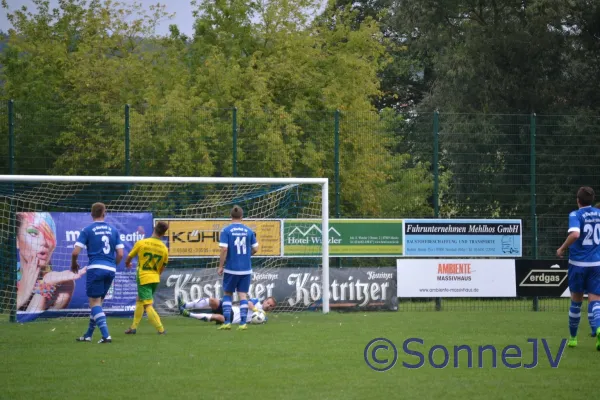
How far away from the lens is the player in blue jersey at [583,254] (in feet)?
38.5

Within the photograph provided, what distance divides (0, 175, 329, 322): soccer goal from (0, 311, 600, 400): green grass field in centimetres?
174

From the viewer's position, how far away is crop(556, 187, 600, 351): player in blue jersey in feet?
38.5

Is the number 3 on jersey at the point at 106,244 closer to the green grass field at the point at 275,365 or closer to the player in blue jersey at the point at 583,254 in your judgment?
the green grass field at the point at 275,365

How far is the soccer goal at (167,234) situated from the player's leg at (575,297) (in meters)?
6.85

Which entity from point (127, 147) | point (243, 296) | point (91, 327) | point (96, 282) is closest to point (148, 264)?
point (96, 282)

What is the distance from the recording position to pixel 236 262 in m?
14.7

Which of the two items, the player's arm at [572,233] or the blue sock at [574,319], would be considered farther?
the blue sock at [574,319]

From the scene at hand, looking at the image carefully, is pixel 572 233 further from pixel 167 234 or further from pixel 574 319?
pixel 167 234

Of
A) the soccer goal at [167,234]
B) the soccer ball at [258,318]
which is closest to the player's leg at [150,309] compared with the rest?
the soccer ball at [258,318]

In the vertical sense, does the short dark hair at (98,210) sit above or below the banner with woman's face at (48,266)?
above

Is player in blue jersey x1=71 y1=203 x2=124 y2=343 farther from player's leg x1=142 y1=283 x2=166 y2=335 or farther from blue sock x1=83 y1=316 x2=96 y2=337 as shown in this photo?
player's leg x1=142 y1=283 x2=166 y2=335

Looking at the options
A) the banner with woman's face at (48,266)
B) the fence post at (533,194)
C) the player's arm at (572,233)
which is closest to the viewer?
the player's arm at (572,233)

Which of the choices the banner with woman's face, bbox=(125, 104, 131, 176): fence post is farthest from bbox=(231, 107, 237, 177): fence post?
the banner with woman's face

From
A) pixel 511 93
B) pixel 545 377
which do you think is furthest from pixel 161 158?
pixel 511 93
